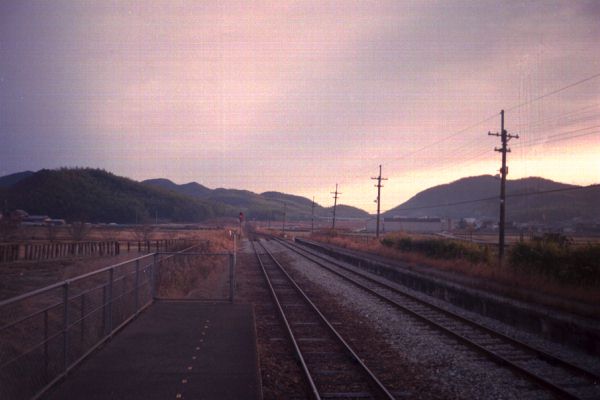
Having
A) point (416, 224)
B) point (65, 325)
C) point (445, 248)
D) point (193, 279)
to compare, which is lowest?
point (193, 279)

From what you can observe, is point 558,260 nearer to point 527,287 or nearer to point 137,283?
point 527,287

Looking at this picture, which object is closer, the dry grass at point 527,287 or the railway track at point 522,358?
the railway track at point 522,358

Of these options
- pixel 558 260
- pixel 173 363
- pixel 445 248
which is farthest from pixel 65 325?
pixel 445 248

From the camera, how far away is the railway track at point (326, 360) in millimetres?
7820

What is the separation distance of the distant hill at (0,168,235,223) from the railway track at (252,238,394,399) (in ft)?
310

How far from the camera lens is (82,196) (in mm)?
134375

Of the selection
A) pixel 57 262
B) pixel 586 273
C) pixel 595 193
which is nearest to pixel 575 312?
pixel 586 273

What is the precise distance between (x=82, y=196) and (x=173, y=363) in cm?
13924

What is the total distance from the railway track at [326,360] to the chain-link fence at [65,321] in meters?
2.87

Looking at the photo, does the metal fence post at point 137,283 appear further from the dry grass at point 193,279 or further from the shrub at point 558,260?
the shrub at point 558,260

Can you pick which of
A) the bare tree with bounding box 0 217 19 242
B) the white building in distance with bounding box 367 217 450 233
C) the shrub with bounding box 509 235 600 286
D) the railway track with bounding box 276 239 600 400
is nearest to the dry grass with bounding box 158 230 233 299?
the railway track with bounding box 276 239 600 400

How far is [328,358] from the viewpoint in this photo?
9.98m

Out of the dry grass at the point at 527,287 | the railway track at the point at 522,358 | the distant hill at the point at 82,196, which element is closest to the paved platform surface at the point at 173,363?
the railway track at the point at 522,358

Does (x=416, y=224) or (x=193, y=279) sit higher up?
(x=416, y=224)
